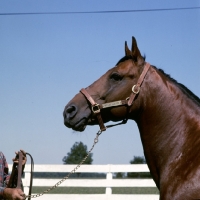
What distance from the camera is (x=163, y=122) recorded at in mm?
4070

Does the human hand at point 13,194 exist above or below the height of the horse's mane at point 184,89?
below

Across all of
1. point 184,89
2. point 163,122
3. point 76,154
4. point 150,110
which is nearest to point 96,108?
point 150,110

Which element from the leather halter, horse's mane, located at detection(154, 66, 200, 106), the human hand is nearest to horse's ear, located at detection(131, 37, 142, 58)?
the leather halter

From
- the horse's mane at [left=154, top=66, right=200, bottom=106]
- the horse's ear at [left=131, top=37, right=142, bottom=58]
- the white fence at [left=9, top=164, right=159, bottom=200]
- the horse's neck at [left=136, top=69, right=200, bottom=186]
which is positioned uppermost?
the horse's ear at [left=131, top=37, right=142, bottom=58]

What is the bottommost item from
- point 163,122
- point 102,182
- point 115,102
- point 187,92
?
point 102,182

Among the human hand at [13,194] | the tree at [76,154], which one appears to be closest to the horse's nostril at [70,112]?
the human hand at [13,194]

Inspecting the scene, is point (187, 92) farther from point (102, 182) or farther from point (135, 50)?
point (102, 182)

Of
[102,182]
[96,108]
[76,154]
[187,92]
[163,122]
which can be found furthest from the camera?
[76,154]

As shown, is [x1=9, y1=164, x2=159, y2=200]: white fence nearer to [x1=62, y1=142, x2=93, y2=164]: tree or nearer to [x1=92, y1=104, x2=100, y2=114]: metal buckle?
[x1=92, y1=104, x2=100, y2=114]: metal buckle

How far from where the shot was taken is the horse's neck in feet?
12.9

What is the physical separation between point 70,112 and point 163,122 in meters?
1.05

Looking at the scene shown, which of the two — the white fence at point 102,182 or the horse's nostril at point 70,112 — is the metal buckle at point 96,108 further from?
the white fence at point 102,182

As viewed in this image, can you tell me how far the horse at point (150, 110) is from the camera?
3.83 metres

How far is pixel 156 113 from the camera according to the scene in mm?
4109
